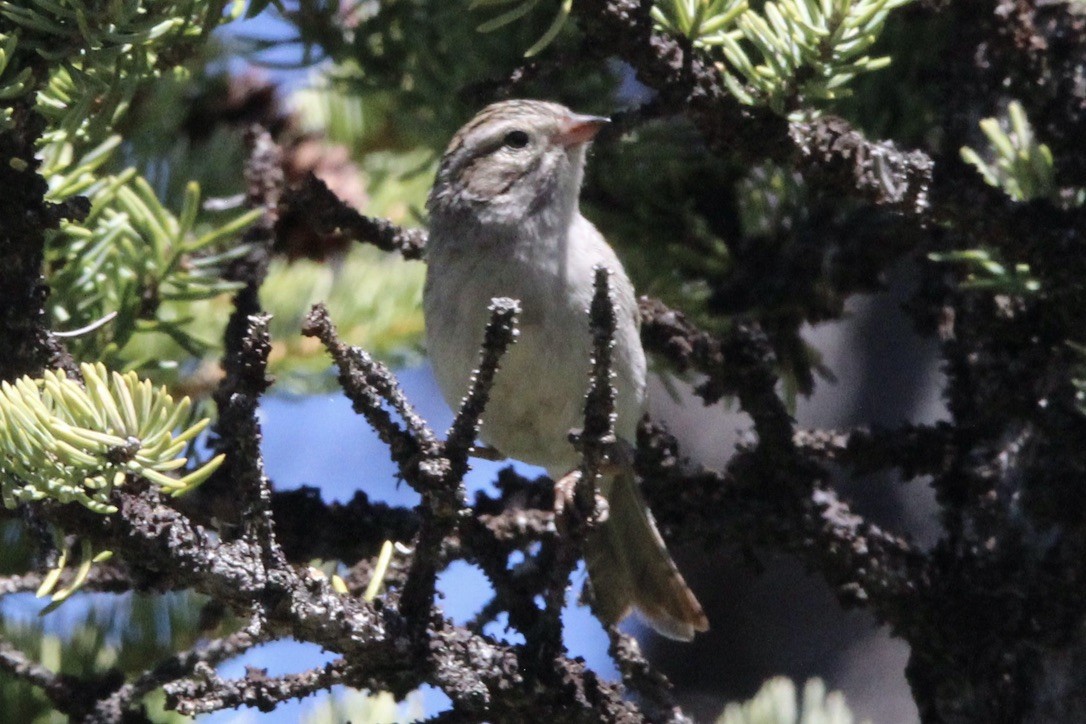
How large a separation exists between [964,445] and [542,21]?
4.91 feet

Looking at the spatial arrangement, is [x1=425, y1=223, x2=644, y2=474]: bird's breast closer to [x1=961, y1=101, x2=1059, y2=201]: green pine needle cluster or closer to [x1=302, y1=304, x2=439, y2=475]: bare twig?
[x1=961, y1=101, x2=1059, y2=201]: green pine needle cluster

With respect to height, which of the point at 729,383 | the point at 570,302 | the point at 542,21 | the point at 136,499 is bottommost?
the point at 136,499

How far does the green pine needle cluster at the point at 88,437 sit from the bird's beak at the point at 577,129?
1.70 metres

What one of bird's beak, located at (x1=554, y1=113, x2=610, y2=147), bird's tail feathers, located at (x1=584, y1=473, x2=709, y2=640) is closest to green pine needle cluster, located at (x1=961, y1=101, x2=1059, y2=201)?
bird's beak, located at (x1=554, y1=113, x2=610, y2=147)

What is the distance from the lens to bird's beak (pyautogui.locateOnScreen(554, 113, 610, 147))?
3.31 meters

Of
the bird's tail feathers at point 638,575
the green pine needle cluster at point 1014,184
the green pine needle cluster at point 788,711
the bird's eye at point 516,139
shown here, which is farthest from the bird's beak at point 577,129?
the green pine needle cluster at point 788,711

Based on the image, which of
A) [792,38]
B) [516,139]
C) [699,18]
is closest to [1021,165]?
[792,38]

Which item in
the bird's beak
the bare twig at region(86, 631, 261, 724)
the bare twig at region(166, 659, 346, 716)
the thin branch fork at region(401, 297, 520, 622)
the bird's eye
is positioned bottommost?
the bare twig at region(166, 659, 346, 716)

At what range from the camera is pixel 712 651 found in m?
4.80

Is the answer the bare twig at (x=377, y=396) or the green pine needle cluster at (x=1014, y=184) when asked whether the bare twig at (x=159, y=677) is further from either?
the green pine needle cluster at (x=1014, y=184)

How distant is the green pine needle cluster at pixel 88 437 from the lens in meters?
1.73

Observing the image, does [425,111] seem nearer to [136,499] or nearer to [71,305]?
[71,305]

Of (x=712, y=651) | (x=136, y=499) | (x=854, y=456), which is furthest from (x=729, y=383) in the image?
(x=712, y=651)

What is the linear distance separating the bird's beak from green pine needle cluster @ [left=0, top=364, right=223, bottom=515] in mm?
1705
